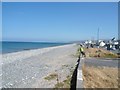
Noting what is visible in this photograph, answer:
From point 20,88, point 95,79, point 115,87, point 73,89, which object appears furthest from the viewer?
point 95,79

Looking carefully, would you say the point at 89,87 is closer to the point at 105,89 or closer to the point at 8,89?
the point at 105,89

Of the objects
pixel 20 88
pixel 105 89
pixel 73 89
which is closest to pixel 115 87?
pixel 105 89

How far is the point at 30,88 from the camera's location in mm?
11422

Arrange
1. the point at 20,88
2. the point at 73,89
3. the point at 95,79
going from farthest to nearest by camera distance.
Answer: the point at 95,79 → the point at 20,88 → the point at 73,89

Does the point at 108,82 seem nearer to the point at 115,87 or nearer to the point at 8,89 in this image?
the point at 115,87

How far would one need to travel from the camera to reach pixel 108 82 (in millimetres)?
13555

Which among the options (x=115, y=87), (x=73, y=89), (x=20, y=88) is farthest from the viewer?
(x=115, y=87)

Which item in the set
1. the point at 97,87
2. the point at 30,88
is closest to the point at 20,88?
the point at 30,88

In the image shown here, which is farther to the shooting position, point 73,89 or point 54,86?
point 54,86

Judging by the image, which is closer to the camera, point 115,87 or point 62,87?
point 62,87

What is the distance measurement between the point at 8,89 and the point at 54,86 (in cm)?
195

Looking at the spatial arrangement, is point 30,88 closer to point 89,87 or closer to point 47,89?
point 47,89

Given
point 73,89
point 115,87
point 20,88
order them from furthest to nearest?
1. point 115,87
2. point 20,88
3. point 73,89

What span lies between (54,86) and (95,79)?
272 cm
